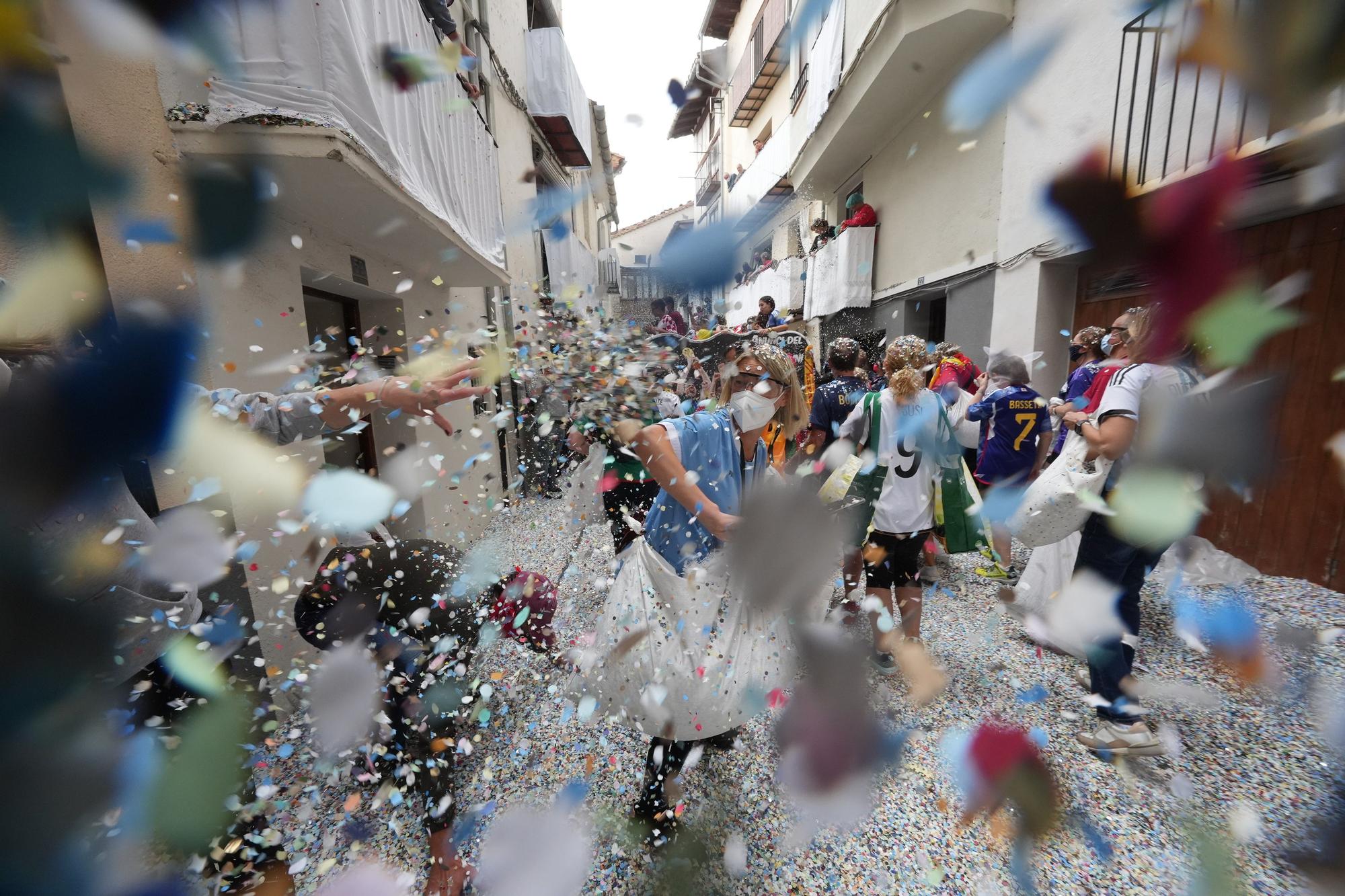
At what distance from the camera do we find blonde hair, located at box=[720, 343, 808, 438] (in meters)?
1.74

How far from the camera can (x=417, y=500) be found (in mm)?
3881

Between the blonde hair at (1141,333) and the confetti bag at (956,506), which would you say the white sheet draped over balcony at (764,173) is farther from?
the blonde hair at (1141,333)

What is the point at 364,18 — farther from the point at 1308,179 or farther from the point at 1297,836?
the point at 1297,836

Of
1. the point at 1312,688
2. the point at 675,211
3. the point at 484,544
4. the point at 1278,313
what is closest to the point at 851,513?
the point at 1278,313

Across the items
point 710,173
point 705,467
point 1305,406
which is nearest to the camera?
point 705,467

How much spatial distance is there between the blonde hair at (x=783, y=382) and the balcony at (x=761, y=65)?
30.5 feet

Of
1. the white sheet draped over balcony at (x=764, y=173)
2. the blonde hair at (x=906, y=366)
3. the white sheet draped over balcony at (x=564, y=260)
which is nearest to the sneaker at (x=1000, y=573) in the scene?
the blonde hair at (x=906, y=366)

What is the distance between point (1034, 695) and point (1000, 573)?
59.2 inches

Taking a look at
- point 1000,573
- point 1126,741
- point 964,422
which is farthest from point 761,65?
point 1126,741

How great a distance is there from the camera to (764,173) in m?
10.3

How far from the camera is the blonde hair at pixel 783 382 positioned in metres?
1.74

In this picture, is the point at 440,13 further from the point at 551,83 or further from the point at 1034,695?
the point at 1034,695

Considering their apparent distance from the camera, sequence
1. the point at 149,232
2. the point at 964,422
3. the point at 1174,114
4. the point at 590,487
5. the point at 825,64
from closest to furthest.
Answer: the point at 149,232, the point at 1174,114, the point at 590,487, the point at 964,422, the point at 825,64

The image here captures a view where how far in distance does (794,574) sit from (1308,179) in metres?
3.28
